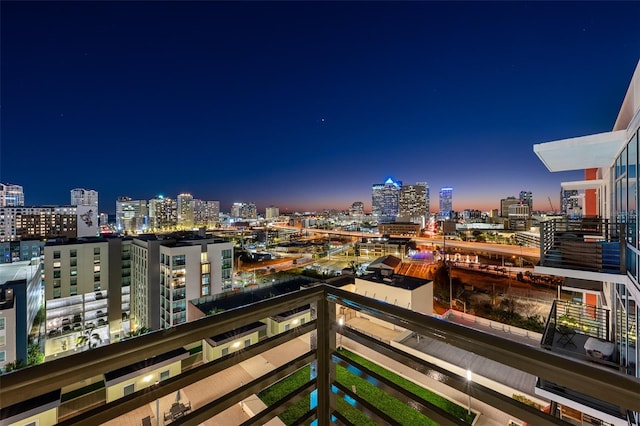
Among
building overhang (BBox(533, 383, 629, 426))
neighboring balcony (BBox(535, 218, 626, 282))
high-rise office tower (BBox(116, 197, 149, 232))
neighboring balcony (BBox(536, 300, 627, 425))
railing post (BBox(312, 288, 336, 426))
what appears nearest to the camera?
railing post (BBox(312, 288, 336, 426))

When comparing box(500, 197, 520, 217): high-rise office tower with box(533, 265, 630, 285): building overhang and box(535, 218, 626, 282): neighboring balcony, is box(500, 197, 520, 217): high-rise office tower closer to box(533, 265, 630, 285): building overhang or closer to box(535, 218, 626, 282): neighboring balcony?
box(535, 218, 626, 282): neighboring balcony

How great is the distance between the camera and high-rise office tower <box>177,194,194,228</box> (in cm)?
6925

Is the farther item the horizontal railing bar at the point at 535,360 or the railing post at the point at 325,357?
the railing post at the point at 325,357

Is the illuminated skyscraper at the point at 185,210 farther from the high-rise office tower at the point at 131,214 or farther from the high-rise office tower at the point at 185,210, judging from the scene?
the high-rise office tower at the point at 131,214

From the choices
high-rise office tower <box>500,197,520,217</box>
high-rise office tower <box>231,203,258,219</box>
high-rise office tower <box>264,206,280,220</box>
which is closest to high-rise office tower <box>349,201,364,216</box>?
high-rise office tower <box>264,206,280,220</box>

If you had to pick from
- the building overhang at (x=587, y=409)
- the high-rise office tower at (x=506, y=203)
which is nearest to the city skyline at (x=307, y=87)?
the high-rise office tower at (x=506, y=203)

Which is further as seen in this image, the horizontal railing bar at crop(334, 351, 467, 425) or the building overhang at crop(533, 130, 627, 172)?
the building overhang at crop(533, 130, 627, 172)

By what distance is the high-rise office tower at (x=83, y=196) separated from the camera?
48.2m

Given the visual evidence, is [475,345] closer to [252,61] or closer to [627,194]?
[627,194]

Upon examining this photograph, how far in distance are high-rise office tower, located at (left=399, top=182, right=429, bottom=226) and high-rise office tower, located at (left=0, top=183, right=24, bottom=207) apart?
75616 millimetres

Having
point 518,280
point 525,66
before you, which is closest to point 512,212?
point 518,280

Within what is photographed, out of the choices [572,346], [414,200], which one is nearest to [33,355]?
[572,346]

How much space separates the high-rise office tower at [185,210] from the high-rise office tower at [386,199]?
52.3m

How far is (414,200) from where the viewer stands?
8019 cm
